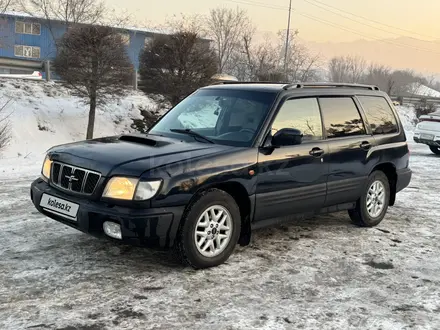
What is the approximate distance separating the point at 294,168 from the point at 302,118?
0.60 metres

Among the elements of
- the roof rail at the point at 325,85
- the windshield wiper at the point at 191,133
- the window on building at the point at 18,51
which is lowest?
the windshield wiper at the point at 191,133

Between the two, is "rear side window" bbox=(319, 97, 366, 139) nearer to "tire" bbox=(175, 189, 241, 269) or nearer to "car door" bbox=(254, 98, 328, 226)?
"car door" bbox=(254, 98, 328, 226)

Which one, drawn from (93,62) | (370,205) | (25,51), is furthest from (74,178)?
(25,51)

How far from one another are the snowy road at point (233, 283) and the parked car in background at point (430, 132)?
30.7ft

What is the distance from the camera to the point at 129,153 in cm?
406

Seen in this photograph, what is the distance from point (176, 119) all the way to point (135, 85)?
40.8ft

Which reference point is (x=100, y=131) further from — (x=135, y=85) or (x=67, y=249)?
(x=67, y=249)

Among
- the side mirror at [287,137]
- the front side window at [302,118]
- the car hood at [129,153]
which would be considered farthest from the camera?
the front side window at [302,118]

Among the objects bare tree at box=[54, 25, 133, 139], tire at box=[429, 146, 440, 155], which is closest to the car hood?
bare tree at box=[54, 25, 133, 139]

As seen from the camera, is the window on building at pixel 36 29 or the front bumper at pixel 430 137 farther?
the window on building at pixel 36 29

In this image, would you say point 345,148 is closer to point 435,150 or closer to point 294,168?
point 294,168

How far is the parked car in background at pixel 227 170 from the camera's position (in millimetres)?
3814

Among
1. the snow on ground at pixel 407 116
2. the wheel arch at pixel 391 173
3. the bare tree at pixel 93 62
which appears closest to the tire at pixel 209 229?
the wheel arch at pixel 391 173

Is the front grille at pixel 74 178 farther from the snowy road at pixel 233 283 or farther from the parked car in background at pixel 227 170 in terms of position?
the snowy road at pixel 233 283
